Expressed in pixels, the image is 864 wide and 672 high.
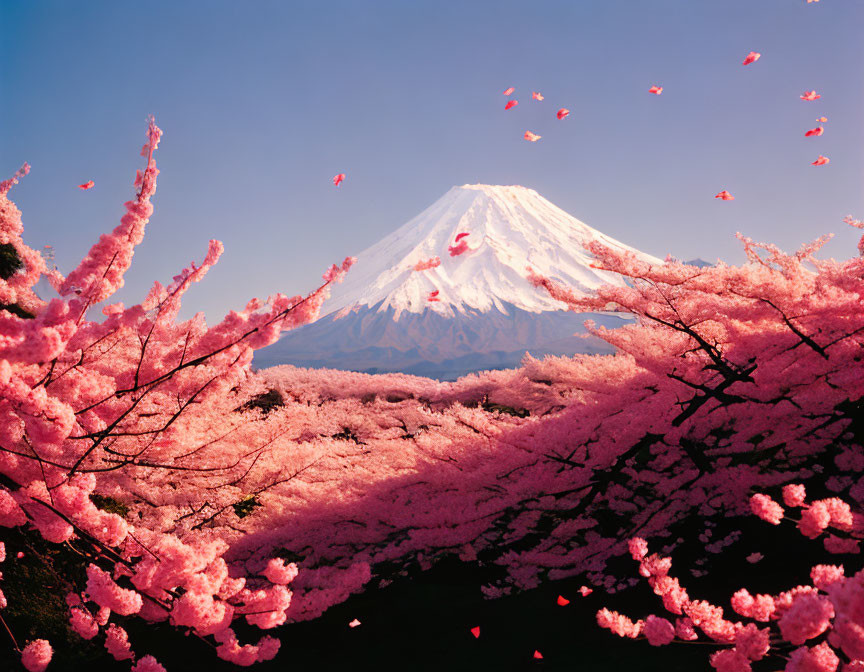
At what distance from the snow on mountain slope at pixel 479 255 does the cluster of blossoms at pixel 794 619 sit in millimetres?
90220

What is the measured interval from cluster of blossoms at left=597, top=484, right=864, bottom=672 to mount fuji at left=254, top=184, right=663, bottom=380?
9224 cm

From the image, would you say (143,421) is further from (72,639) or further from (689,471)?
(689,471)

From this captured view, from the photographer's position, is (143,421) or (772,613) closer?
(772,613)

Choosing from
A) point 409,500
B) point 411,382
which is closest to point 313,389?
point 411,382

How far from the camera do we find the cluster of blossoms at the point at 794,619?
61.8 inches

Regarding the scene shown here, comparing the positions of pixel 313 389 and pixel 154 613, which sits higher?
pixel 313 389

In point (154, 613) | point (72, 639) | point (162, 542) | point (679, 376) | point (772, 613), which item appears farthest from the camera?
point (72, 639)

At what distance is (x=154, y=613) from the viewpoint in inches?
113

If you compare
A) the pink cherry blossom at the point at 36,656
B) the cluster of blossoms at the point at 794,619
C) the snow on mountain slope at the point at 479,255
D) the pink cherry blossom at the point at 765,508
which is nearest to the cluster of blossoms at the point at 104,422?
the pink cherry blossom at the point at 36,656

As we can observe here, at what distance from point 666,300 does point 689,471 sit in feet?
6.30

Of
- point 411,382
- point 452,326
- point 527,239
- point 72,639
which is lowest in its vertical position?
point 72,639

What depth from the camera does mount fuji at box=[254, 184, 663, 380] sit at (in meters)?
100

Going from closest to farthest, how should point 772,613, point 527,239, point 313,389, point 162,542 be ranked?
point 162,542, point 772,613, point 313,389, point 527,239

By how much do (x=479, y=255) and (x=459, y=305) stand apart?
13.1 metres
